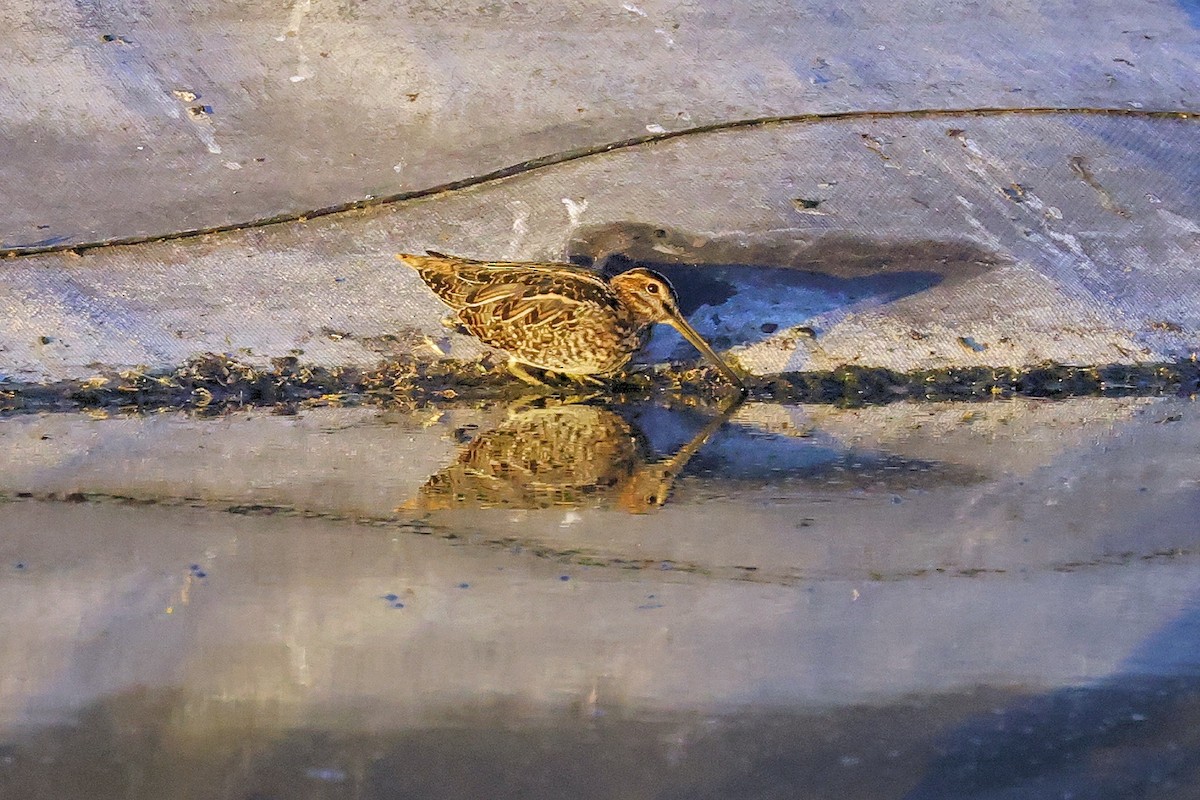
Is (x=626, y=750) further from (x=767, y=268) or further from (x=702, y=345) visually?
(x=767, y=268)

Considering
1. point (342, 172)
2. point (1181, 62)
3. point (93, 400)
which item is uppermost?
point (1181, 62)

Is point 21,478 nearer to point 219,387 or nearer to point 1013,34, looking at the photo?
point 219,387

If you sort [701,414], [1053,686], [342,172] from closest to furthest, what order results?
[1053,686]
[701,414]
[342,172]

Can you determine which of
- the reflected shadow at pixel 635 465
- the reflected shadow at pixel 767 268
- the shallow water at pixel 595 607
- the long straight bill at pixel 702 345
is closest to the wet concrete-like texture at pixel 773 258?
the reflected shadow at pixel 767 268

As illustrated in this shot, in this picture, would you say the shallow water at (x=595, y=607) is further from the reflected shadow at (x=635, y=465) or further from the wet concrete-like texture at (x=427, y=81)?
the wet concrete-like texture at (x=427, y=81)

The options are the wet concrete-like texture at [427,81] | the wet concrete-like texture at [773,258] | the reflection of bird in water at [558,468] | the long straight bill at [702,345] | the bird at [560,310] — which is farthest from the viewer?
the wet concrete-like texture at [427,81]

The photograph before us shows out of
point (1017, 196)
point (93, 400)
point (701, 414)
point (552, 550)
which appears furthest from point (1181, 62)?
point (93, 400)
